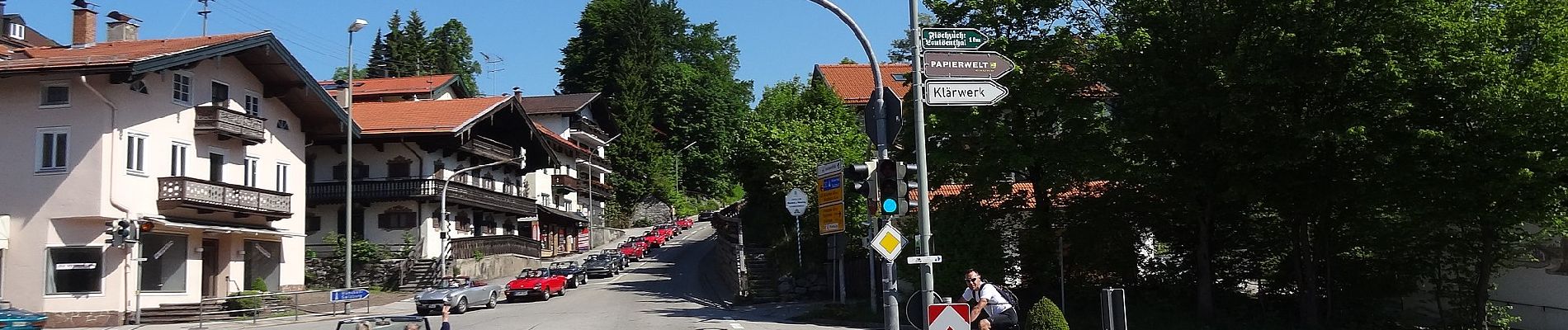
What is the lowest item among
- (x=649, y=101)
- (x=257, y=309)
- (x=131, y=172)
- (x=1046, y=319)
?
(x=1046, y=319)

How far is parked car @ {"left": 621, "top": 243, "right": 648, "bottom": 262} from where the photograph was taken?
65188mm

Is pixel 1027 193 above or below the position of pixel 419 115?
below

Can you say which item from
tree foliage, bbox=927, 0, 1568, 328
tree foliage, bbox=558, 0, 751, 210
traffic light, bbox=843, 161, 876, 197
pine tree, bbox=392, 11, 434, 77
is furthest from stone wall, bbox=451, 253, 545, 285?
pine tree, bbox=392, 11, 434, 77

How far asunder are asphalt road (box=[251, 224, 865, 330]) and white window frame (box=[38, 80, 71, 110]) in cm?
840

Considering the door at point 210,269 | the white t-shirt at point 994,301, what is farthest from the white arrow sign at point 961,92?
the door at point 210,269

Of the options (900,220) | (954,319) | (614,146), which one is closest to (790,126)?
(900,220)

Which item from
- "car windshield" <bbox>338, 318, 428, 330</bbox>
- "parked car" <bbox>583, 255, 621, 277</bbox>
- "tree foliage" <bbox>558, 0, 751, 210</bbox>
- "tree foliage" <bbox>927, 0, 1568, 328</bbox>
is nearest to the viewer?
"car windshield" <bbox>338, 318, 428, 330</bbox>

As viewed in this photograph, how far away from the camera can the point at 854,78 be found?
63.6m

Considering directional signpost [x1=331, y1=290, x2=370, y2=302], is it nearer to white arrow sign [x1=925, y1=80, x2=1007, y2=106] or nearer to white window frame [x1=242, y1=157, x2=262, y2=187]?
white window frame [x1=242, y1=157, x2=262, y2=187]

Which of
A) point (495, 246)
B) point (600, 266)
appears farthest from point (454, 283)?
point (495, 246)

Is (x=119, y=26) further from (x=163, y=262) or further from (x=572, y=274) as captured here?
(x=572, y=274)

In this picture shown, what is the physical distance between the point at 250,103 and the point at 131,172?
6201 millimetres

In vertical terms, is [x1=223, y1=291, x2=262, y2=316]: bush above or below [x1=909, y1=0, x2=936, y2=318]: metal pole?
below

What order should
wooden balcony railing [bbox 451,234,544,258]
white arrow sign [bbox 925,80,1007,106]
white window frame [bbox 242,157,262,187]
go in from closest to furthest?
white arrow sign [bbox 925,80,1007,106], white window frame [bbox 242,157,262,187], wooden balcony railing [bbox 451,234,544,258]
